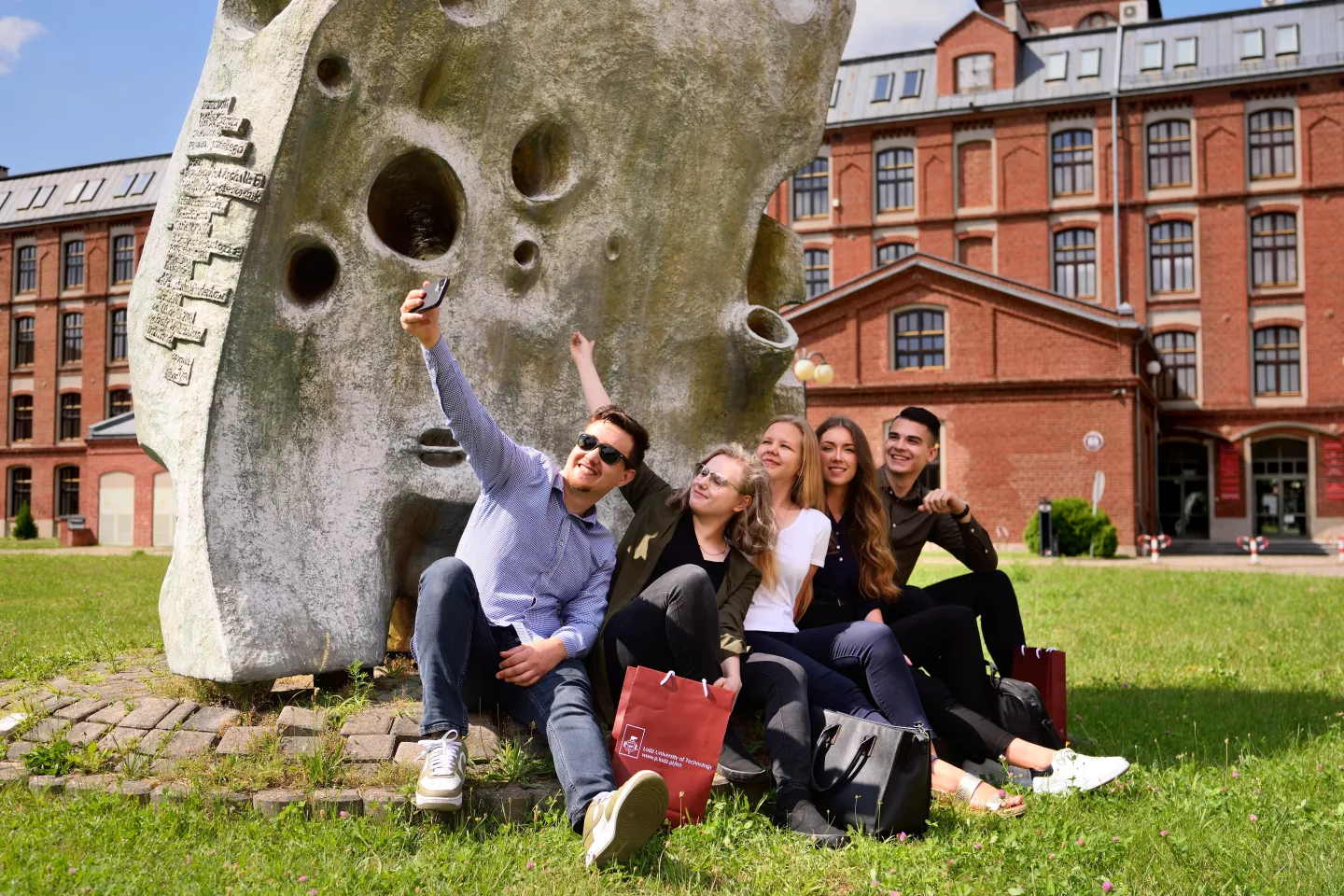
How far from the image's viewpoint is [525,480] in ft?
15.3

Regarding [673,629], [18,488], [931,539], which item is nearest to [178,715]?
[673,629]

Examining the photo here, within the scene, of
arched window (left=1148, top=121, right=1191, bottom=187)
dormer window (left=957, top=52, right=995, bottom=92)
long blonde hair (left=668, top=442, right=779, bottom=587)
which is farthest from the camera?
dormer window (left=957, top=52, right=995, bottom=92)

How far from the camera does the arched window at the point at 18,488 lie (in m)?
46.4

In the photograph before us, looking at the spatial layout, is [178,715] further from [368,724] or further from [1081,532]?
[1081,532]

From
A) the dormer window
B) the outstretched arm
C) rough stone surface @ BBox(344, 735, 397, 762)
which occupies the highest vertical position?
the dormer window

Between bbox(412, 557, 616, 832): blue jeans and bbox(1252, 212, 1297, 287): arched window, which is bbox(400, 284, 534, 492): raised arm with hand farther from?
bbox(1252, 212, 1297, 287): arched window

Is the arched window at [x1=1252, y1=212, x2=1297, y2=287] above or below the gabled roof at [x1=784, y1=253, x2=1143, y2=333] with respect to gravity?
above

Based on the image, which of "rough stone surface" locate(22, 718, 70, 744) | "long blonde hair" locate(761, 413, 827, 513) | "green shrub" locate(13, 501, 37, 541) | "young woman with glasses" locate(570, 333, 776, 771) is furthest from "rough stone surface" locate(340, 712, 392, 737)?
"green shrub" locate(13, 501, 37, 541)

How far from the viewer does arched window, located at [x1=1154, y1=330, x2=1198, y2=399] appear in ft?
119

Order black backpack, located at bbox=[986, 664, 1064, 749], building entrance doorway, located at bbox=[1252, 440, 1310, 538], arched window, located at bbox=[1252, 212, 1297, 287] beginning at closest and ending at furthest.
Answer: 1. black backpack, located at bbox=[986, 664, 1064, 749]
2. building entrance doorway, located at bbox=[1252, 440, 1310, 538]
3. arched window, located at bbox=[1252, 212, 1297, 287]

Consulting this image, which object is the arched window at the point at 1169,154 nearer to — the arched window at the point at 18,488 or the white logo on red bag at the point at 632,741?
the white logo on red bag at the point at 632,741

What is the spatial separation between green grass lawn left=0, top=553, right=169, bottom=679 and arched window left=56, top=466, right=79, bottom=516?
91.2ft

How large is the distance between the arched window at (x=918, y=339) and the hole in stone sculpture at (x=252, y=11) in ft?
87.9

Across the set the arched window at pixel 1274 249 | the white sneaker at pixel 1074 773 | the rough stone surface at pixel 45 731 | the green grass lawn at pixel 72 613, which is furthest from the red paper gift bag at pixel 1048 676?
the arched window at pixel 1274 249
